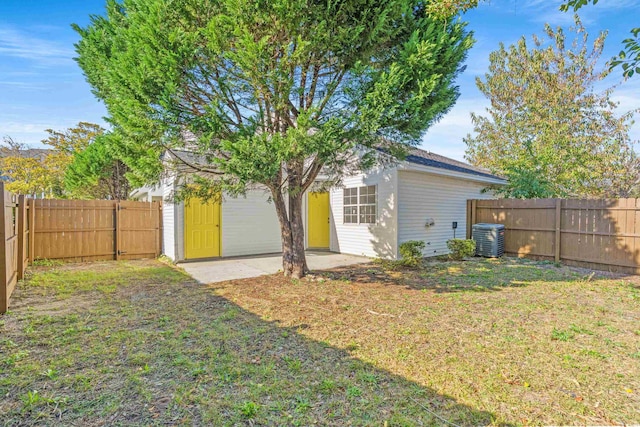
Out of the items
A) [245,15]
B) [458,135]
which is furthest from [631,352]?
[458,135]

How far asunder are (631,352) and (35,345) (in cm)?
632

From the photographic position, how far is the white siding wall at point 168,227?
8781 mm

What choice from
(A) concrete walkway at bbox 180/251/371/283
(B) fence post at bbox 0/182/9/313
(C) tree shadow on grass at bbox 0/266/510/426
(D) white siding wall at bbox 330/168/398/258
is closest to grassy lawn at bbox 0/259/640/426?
(C) tree shadow on grass at bbox 0/266/510/426

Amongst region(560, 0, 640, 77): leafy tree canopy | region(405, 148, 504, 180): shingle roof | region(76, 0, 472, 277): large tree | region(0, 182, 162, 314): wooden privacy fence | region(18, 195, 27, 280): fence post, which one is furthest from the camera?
region(405, 148, 504, 180): shingle roof

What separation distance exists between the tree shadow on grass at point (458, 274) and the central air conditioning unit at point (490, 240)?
66cm

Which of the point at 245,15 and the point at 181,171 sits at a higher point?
the point at 245,15

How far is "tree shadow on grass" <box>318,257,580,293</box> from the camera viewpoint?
6.21 meters

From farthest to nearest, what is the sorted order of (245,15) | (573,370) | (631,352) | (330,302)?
(330,302) < (245,15) < (631,352) < (573,370)

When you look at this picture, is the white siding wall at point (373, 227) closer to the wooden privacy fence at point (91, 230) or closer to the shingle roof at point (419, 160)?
the shingle roof at point (419, 160)

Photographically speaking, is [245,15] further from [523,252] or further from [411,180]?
[523,252]

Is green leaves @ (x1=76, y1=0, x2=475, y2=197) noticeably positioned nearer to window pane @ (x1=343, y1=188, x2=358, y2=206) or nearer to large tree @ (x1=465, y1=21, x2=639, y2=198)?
window pane @ (x1=343, y1=188, x2=358, y2=206)

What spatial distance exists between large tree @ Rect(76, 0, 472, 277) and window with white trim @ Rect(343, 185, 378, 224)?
384 cm

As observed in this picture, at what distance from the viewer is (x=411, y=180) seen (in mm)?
9195

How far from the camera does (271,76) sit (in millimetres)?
4824
